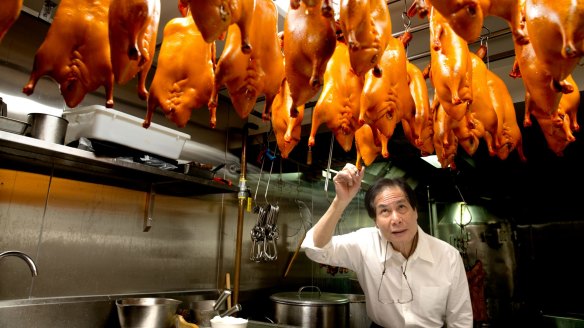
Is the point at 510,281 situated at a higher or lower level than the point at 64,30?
lower

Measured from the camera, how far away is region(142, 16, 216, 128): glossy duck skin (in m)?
1.15

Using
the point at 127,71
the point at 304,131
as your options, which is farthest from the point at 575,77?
the point at 127,71

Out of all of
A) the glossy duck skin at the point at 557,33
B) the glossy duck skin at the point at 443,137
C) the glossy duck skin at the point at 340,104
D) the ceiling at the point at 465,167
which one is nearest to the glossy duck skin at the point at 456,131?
the glossy duck skin at the point at 443,137

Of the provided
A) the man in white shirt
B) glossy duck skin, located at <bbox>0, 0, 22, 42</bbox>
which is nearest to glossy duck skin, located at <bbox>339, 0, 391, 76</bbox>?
glossy duck skin, located at <bbox>0, 0, 22, 42</bbox>

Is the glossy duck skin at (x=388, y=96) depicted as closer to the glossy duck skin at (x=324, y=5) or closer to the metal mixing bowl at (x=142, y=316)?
the glossy duck skin at (x=324, y=5)

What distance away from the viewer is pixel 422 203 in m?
5.11

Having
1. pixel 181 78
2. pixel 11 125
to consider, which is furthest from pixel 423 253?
pixel 11 125

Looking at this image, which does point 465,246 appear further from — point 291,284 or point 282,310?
point 282,310

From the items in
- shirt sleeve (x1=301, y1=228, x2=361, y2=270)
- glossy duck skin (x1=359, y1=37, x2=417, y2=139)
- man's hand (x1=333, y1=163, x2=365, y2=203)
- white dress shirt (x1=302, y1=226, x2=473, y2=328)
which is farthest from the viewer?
shirt sleeve (x1=301, y1=228, x2=361, y2=270)

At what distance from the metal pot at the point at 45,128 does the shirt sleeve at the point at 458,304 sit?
9.08ft

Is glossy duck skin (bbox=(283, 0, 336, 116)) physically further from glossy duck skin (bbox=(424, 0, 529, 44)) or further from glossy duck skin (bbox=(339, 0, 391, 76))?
glossy duck skin (bbox=(424, 0, 529, 44))

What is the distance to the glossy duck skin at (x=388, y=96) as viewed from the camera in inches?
50.2

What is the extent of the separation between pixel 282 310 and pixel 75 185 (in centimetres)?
203

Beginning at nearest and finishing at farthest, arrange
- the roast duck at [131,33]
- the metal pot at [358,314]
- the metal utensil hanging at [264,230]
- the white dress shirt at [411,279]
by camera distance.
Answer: the roast duck at [131,33] < the white dress shirt at [411,279] < the metal pot at [358,314] < the metal utensil hanging at [264,230]
